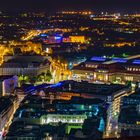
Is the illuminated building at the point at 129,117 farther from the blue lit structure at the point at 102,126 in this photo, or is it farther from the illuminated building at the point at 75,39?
the illuminated building at the point at 75,39

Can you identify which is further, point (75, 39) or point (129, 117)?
point (75, 39)

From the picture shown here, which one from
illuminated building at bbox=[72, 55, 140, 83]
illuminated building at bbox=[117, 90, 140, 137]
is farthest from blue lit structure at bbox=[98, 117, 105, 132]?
illuminated building at bbox=[72, 55, 140, 83]

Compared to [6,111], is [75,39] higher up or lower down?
higher up

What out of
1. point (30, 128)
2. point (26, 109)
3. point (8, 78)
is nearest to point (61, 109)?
point (26, 109)

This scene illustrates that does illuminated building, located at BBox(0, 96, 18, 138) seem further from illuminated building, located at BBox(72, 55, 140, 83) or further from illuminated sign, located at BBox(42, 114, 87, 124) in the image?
illuminated building, located at BBox(72, 55, 140, 83)

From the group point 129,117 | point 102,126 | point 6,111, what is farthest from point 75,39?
point 102,126

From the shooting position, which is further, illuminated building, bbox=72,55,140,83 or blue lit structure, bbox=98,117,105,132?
illuminated building, bbox=72,55,140,83

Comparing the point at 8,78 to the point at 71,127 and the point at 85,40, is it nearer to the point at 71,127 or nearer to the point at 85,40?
the point at 71,127

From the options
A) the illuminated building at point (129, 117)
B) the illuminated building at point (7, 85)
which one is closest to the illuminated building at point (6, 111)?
the illuminated building at point (7, 85)

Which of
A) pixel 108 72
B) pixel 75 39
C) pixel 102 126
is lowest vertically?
pixel 102 126

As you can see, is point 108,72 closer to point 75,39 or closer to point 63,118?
point 63,118

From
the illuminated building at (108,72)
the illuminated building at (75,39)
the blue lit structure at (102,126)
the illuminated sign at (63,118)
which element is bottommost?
the blue lit structure at (102,126)
